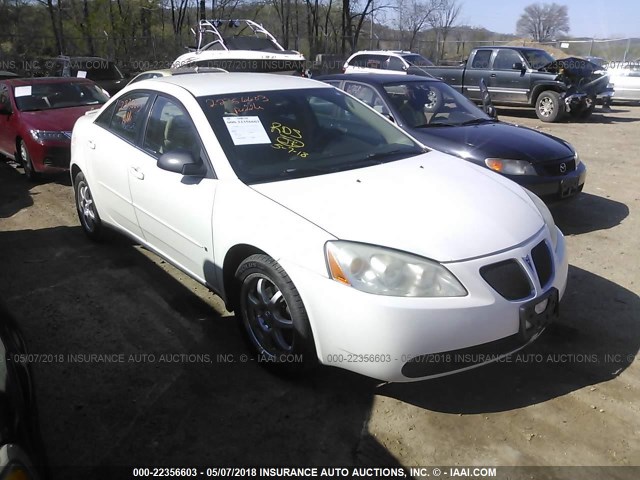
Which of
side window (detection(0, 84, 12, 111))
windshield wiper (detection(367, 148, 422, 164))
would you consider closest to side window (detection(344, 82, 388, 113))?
windshield wiper (detection(367, 148, 422, 164))

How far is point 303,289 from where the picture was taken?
2678 mm

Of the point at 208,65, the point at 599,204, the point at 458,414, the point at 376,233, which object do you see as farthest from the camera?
the point at 208,65

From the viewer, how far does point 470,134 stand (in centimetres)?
562

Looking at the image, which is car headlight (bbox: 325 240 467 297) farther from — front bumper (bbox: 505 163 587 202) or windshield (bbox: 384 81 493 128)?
windshield (bbox: 384 81 493 128)

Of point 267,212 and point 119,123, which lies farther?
point 119,123

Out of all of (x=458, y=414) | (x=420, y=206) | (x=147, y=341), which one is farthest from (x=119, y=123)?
(x=458, y=414)

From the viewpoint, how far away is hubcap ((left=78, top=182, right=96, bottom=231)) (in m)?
4.96

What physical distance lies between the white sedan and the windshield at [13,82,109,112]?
4.82 meters

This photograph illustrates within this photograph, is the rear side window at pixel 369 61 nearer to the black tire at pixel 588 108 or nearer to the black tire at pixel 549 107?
the black tire at pixel 549 107

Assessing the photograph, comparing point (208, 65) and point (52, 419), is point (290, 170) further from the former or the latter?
point (208, 65)

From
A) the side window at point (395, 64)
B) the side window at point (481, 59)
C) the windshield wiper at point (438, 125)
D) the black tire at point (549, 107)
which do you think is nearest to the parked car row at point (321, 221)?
the windshield wiper at point (438, 125)

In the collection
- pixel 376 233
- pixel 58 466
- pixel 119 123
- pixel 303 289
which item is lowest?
pixel 58 466

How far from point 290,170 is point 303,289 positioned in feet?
2.93

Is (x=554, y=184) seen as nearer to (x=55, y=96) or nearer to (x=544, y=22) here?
(x=55, y=96)
